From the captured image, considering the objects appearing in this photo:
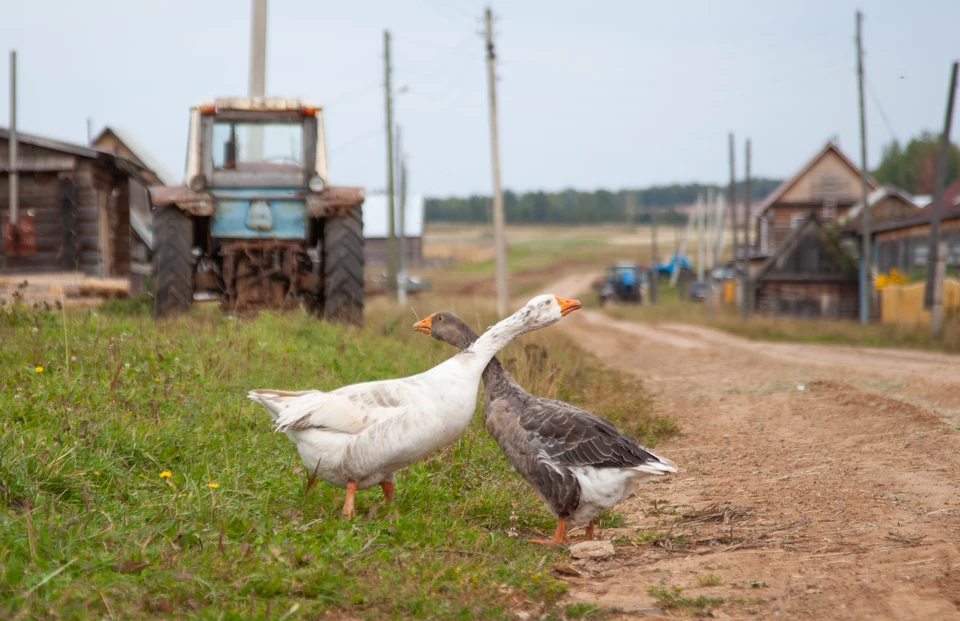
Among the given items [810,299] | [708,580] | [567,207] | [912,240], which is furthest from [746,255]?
[567,207]

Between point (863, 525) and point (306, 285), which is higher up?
point (306, 285)

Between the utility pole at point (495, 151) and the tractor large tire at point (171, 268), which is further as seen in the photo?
the utility pole at point (495, 151)

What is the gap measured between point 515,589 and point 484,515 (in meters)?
1.55

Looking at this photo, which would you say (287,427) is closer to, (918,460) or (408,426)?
(408,426)

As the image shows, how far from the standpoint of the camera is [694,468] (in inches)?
295

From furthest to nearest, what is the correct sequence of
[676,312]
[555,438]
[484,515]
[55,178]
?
[676,312] < [55,178] < [484,515] < [555,438]

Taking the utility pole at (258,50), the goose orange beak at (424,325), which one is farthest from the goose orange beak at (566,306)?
the utility pole at (258,50)

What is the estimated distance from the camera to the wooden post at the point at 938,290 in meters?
21.1

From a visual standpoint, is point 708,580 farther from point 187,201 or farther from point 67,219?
point 67,219

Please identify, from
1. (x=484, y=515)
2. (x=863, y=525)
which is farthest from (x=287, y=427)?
(x=863, y=525)

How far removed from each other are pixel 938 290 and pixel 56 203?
19.2 m

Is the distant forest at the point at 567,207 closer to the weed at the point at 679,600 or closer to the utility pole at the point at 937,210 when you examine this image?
the utility pole at the point at 937,210

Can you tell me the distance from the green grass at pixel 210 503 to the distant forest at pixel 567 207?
11524cm

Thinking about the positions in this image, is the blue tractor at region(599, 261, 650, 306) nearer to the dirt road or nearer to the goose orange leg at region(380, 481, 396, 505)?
Result: the dirt road
